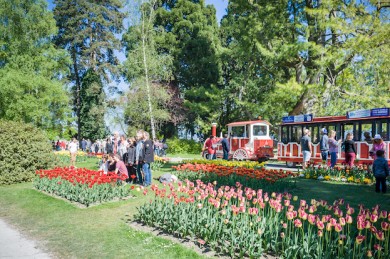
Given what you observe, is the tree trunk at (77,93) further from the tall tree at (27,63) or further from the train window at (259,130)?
the train window at (259,130)

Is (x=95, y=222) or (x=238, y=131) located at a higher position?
(x=238, y=131)

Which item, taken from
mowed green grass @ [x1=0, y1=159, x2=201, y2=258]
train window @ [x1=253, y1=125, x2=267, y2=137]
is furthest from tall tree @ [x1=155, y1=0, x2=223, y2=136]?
mowed green grass @ [x1=0, y1=159, x2=201, y2=258]

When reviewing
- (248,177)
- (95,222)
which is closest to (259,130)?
(248,177)

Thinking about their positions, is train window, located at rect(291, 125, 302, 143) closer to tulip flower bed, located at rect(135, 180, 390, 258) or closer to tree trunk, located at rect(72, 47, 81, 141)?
tulip flower bed, located at rect(135, 180, 390, 258)

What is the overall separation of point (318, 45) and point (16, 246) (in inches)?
716

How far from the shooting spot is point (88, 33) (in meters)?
41.8

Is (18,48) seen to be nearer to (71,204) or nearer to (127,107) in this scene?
(127,107)

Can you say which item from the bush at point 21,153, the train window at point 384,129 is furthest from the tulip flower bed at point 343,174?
the bush at point 21,153

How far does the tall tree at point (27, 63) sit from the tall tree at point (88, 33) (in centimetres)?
1198

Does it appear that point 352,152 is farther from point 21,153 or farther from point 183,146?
point 183,146

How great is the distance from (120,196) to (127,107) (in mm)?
22987

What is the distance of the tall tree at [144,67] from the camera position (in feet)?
97.3

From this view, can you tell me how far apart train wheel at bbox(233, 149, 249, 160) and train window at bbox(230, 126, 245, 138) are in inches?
51.2

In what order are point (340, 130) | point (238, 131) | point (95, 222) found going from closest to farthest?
point (95, 222), point (340, 130), point (238, 131)
